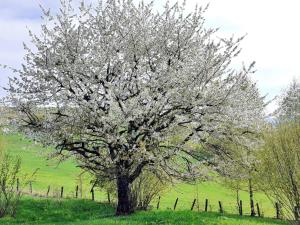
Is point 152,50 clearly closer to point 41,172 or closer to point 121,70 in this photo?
point 121,70

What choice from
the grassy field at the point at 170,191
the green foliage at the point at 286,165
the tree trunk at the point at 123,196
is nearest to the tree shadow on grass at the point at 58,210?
the tree trunk at the point at 123,196

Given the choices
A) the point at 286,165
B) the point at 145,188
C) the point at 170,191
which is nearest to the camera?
the point at 286,165

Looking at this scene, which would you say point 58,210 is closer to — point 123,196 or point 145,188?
point 145,188

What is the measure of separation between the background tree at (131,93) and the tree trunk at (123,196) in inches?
2.0

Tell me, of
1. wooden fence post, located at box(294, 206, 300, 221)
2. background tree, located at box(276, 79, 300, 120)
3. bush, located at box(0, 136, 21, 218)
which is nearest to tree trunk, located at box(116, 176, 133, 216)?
wooden fence post, located at box(294, 206, 300, 221)

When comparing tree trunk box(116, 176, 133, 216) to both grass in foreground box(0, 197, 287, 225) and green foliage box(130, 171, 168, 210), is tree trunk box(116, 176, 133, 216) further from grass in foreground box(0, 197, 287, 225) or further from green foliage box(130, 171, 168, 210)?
green foliage box(130, 171, 168, 210)

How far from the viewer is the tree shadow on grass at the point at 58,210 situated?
99.3 feet

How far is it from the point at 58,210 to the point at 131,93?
48.8ft

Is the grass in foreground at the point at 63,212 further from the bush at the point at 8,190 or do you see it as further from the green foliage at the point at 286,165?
the green foliage at the point at 286,165

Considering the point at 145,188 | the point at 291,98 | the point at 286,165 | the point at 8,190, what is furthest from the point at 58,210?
the point at 291,98

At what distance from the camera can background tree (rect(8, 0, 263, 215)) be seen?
68.9 feet

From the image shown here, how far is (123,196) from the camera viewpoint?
23391 mm

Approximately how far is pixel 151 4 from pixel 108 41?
3.33 meters

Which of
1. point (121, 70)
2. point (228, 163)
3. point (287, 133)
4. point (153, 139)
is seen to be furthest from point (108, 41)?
point (287, 133)
